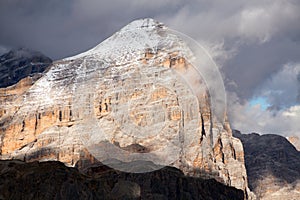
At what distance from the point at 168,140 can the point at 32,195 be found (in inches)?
3435

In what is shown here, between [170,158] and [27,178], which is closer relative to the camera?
[27,178]

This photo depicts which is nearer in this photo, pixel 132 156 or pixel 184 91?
pixel 132 156

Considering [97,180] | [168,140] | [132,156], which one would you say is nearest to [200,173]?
[168,140]

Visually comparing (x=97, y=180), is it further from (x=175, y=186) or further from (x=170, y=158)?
(x=170, y=158)

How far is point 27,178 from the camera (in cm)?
10662

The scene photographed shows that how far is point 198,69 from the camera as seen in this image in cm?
15112

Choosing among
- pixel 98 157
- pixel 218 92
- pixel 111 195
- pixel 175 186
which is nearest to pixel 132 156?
pixel 98 157

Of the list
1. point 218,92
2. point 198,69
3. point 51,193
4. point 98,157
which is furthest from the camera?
point 98,157

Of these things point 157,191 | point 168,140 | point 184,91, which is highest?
point 184,91

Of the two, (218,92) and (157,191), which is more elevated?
(218,92)

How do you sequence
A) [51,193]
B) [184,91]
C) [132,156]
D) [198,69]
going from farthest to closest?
[184,91] → [132,156] → [198,69] → [51,193]

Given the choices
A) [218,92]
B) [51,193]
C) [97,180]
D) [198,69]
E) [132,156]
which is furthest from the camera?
[132,156]

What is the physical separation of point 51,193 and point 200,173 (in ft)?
339

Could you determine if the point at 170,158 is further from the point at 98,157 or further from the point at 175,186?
the point at 175,186
